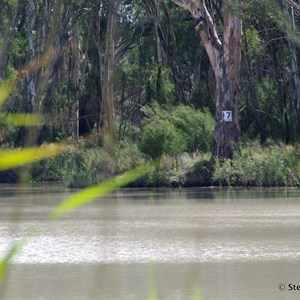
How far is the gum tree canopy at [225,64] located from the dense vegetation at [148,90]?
0.36 m

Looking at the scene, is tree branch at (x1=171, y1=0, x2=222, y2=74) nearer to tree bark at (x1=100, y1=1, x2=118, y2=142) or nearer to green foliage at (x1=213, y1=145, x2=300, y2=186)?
green foliage at (x1=213, y1=145, x2=300, y2=186)

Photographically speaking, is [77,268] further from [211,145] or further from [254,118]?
[254,118]

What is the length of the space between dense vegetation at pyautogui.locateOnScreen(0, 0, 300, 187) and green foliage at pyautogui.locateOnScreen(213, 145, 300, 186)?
3 cm

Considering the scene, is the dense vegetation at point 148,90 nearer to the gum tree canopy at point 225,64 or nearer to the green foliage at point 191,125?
the green foliage at point 191,125

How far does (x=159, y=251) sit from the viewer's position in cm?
1162

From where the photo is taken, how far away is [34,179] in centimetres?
3341

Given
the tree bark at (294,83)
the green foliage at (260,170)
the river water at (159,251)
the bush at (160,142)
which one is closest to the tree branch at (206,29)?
the bush at (160,142)

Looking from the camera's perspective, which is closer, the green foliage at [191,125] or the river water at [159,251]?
the river water at [159,251]

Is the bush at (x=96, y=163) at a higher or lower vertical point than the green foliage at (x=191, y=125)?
lower

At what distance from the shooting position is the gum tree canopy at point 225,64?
27750 mm

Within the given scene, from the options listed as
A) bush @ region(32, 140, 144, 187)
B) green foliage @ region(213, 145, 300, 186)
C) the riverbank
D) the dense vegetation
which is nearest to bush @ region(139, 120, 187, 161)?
the dense vegetation

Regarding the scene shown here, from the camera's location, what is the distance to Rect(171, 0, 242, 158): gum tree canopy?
27750 millimetres

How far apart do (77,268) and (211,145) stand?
2083 centimetres

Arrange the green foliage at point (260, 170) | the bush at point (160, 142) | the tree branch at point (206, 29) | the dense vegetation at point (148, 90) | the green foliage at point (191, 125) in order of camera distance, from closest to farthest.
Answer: the green foliage at point (260, 170)
the tree branch at point (206, 29)
the dense vegetation at point (148, 90)
the bush at point (160, 142)
the green foliage at point (191, 125)
